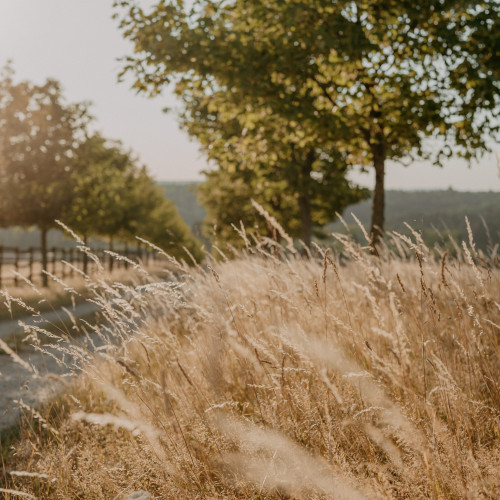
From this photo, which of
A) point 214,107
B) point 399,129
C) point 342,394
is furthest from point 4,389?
point 399,129

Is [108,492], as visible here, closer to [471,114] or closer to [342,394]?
[342,394]

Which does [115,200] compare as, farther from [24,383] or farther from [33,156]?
[24,383]

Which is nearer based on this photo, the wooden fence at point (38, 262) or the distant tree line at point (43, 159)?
the distant tree line at point (43, 159)

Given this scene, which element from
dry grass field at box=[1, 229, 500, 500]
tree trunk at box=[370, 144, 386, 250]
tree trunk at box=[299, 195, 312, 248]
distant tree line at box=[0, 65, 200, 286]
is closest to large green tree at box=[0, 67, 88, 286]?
distant tree line at box=[0, 65, 200, 286]

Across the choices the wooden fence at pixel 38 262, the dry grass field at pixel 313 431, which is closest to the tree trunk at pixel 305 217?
the wooden fence at pixel 38 262

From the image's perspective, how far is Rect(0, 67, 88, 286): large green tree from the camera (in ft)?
54.9

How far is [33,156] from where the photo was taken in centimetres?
1681

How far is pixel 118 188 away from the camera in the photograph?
2886 cm

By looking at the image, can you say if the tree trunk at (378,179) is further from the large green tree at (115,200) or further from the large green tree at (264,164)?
the large green tree at (115,200)

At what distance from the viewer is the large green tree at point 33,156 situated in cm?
1672

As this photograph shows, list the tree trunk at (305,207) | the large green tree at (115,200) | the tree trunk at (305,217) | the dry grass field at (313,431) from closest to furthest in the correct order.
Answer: the dry grass field at (313,431) → the tree trunk at (305,207) → the tree trunk at (305,217) → the large green tree at (115,200)

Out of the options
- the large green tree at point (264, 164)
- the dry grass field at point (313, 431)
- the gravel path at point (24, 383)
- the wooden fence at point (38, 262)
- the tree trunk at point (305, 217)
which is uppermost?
the large green tree at point (264, 164)

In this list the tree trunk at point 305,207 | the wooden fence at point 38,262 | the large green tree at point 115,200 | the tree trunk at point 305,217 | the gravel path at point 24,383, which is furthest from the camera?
the wooden fence at point 38,262

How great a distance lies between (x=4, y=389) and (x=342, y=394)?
4428 mm
